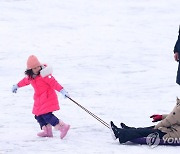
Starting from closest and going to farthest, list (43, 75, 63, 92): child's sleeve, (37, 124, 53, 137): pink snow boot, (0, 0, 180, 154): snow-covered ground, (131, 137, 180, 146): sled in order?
(131, 137, 180, 146): sled < (43, 75, 63, 92): child's sleeve < (37, 124, 53, 137): pink snow boot < (0, 0, 180, 154): snow-covered ground

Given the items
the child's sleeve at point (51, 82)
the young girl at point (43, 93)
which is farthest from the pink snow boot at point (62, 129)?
the child's sleeve at point (51, 82)

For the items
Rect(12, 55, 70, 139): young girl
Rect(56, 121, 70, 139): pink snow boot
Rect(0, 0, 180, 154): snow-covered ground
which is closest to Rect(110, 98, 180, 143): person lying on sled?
Rect(0, 0, 180, 154): snow-covered ground

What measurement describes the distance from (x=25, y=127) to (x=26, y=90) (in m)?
3.17

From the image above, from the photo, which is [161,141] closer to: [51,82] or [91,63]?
[51,82]

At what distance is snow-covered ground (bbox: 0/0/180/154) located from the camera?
9406mm

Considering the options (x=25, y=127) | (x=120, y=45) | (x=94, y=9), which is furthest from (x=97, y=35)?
(x=25, y=127)

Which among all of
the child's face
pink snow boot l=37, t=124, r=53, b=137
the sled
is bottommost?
the sled

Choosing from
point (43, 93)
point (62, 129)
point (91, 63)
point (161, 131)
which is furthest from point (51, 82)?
point (91, 63)

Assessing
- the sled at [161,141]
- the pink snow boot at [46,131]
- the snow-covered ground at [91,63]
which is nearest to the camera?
the sled at [161,141]

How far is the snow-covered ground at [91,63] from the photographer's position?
370 inches

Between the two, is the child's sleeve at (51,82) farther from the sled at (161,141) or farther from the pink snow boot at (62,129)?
the sled at (161,141)

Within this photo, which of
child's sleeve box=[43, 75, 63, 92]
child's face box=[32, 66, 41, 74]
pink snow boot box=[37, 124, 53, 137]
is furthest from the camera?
pink snow boot box=[37, 124, 53, 137]

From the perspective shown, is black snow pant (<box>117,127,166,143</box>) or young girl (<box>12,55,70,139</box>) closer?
black snow pant (<box>117,127,166,143</box>)

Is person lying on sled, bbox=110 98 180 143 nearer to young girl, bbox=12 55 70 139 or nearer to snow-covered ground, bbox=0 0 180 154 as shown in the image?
snow-covered ground, bbox=0 0 180 154
